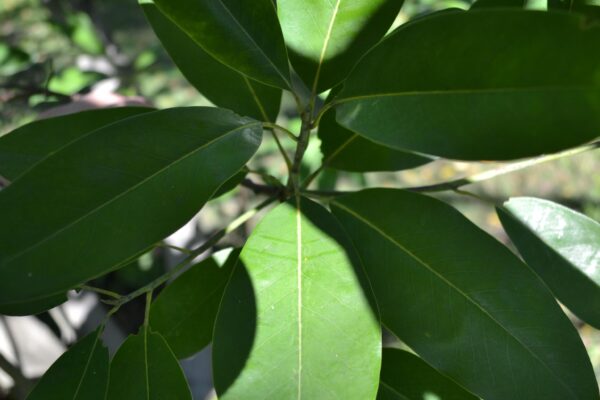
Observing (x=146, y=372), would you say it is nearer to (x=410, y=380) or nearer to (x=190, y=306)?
(x=190, y=306)

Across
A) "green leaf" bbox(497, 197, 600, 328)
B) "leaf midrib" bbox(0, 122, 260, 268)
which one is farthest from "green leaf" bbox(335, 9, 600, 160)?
"green leaf" bbox(497, 197, 600, 328)

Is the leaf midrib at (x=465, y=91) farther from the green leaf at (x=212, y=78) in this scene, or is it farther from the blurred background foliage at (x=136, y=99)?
the blurred background foliage at (x=136, y=99)

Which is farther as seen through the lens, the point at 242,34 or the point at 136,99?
the point at 136,99

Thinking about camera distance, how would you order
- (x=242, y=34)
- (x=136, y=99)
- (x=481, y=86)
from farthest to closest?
(x=136, y=99) < (x=242, y=34) < (x=481, y=86)

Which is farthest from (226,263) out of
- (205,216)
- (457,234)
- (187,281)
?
(205,216)

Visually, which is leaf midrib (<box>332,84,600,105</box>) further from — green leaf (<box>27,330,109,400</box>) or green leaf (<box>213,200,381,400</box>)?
green leaf (<box>27,330,109,400</box>)

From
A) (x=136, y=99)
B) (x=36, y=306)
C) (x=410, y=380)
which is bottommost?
(x=410, y=380)

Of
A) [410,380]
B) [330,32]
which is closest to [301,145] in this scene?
[330,32]
